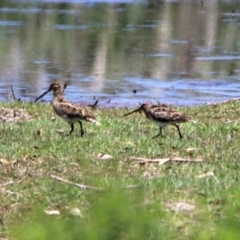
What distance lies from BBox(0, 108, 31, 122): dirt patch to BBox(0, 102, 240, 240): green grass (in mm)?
164

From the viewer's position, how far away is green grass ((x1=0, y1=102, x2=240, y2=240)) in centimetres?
411

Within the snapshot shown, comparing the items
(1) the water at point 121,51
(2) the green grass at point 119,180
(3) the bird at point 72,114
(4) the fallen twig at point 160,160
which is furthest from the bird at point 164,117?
(1) the water at point 121,51

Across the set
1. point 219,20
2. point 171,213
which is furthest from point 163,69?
point 171,213

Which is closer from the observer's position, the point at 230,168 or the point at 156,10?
the point at 230,168

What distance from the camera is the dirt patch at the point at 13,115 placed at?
40.9 ft

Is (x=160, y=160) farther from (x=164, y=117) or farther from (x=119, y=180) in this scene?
(x=119, y=180)

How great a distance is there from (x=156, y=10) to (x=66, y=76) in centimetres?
1569

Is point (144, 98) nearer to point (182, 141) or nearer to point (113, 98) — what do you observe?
point (113, 98)

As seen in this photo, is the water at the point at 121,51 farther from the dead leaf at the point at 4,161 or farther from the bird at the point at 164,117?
the dead leaf at the point at 4,161

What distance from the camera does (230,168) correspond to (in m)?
8.84

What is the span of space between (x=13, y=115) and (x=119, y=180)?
8010mm

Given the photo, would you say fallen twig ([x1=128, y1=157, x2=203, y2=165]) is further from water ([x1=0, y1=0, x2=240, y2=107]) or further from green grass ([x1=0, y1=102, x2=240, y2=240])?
water ([x1=0, y1=0, x2=240, y2=107])

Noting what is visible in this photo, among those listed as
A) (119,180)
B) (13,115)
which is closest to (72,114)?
(13,115)

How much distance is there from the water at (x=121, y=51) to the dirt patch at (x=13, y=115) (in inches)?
169
